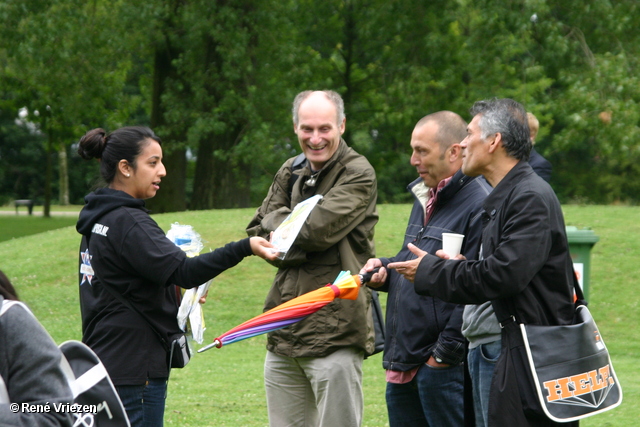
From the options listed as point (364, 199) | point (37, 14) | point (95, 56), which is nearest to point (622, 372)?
point (364, 199)

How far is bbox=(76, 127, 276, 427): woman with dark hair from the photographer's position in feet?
11.4

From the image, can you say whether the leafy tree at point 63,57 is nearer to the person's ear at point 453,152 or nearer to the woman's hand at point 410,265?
the person's ear at point 453,152

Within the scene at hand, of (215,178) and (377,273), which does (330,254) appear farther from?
(215,178)

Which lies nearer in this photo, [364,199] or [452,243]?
[452,243]

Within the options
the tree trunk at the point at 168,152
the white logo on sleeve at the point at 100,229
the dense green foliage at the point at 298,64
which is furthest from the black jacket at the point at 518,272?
the tree trunk at the point at 168,152

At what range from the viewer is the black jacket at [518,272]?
3203 mm

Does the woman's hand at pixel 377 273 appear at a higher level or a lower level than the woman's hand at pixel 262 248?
lower

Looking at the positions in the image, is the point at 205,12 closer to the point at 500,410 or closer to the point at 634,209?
the point at 634,209

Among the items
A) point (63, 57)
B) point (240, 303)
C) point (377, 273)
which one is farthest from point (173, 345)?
point (63, 57)

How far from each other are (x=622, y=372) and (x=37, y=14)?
51.1 ft

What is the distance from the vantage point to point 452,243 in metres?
3.70

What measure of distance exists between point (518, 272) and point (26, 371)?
6.15ft

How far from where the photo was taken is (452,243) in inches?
146

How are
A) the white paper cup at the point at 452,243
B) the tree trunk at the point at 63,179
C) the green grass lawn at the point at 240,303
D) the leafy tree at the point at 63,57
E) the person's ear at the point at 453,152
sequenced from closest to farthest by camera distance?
the white paper cup at the point at 452,243 < the person's ear at the point at 453,152 < the green grass lawn at the point at 240,303 < the leafy tree at the point at 63,57 < the tree trunk at the point at 63,179
